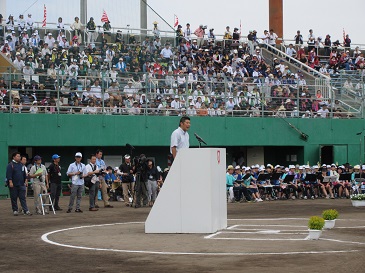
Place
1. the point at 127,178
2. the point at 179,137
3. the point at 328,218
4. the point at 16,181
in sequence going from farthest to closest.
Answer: the point at 127,178 < the point at 16,181 < the point at 179,137 < the point at 328,218

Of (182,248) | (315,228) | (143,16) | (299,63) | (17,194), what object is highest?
(143,16)

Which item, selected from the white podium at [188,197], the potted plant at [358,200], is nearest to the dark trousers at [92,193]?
the potted plant at [358,200]

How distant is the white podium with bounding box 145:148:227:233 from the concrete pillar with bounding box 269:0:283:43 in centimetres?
3412

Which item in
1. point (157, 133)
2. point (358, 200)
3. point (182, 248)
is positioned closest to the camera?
point (182, 248)

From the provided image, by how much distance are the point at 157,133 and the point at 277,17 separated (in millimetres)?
16986

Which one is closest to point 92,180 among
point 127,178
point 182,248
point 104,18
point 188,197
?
point 127,178

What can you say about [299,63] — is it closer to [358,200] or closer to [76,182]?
[358,200]

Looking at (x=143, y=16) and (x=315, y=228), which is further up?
(x=143, y=16)

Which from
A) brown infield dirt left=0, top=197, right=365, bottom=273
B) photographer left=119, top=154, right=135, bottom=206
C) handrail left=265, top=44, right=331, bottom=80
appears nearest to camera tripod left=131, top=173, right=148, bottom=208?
photographer left=119, top=154, right=135, bottom=206

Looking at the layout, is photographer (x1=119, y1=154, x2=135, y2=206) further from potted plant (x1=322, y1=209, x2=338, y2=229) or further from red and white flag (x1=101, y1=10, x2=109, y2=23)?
potted plant (x1=322, y1=209, x2=338, y2=229)

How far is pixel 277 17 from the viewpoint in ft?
160

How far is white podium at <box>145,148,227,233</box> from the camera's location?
15.4 metres

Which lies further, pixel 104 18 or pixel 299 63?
pixel 299 63

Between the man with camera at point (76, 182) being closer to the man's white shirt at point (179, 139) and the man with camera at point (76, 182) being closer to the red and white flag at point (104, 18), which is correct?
the man's white shirt at point (179, 139)
